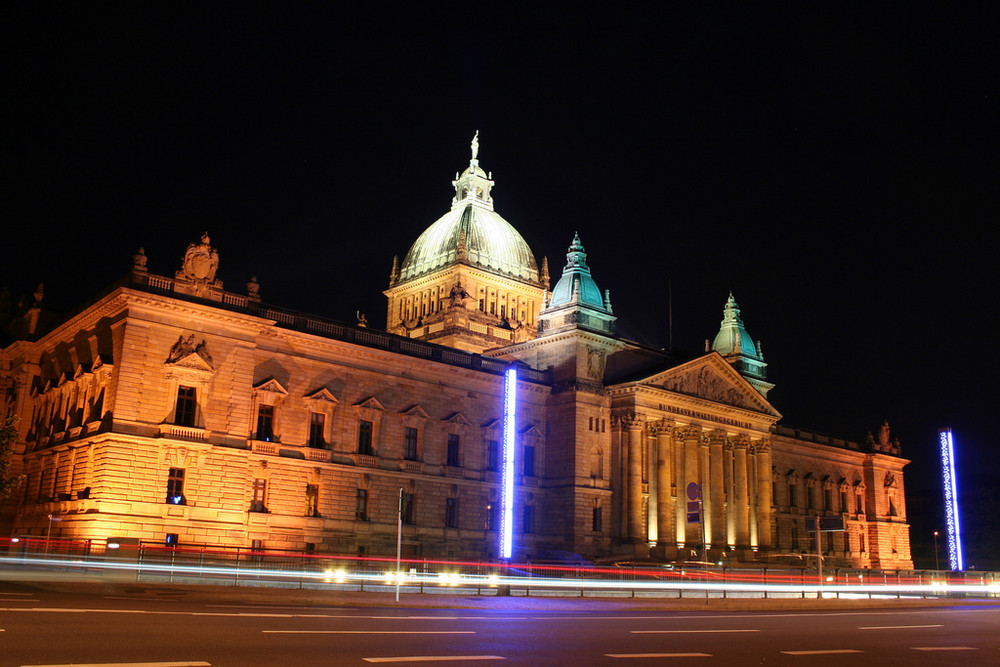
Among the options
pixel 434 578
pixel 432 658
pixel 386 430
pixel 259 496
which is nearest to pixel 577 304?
pixel 386 430

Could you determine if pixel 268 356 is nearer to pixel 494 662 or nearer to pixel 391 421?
pixel 391 421

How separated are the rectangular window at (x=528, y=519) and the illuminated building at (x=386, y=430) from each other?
0.48 feet

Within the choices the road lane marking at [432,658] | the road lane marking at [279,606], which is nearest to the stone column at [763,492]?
the road lane marking at [279,606]

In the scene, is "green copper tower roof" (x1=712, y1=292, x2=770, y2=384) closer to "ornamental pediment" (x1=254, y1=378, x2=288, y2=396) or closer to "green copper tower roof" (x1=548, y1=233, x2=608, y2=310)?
"green copper tower roof" (x1=548, y1=233, x2=608, y2=310)

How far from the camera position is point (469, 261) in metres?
94.9

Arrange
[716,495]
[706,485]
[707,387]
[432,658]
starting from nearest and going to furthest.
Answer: [432,658], [706,485], [716,495], [707,387]

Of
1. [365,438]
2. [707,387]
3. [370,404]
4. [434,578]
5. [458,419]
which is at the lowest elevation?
[434,578]

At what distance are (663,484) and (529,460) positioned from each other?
10.8m

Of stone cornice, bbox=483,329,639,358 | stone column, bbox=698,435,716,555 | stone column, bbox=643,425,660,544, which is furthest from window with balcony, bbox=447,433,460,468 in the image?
stone column, bbox=698,435,716,555

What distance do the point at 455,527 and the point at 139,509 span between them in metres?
23.0

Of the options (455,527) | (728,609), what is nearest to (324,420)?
(455,527)

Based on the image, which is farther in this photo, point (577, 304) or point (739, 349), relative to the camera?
point (739, 349)

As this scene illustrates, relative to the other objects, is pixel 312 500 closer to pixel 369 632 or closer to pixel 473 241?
pixel 369 632

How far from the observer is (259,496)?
52.3 meters
